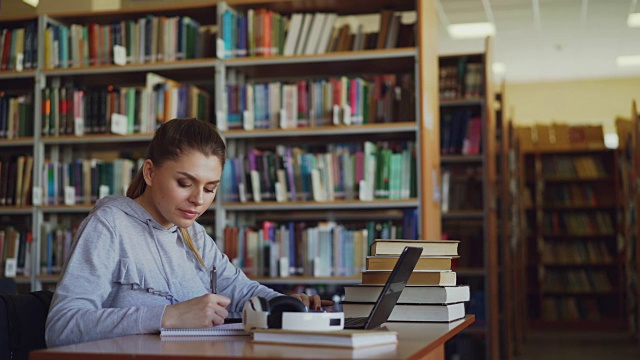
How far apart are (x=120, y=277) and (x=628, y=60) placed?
10911 mm

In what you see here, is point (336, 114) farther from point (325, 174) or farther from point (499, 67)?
point (499, 67)

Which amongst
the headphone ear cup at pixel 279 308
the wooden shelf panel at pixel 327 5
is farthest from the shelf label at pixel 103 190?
the headphone ear cup at pixel 279 308

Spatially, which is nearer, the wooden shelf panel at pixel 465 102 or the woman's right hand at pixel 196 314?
the woman's right hand at pixel 196 314

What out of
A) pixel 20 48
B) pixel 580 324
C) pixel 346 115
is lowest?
pixel 580 324

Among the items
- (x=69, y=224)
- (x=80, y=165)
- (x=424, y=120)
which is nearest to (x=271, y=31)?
(x=424, y=120)

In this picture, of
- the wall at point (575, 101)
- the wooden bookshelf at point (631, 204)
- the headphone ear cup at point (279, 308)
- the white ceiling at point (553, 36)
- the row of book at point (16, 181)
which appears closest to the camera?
the headphone ear cup at point (279, 308)

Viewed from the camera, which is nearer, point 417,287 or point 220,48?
point 417,287

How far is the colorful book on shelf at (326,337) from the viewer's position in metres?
1.47

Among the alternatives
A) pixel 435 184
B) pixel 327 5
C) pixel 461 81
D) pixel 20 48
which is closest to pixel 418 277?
pixel 435 184

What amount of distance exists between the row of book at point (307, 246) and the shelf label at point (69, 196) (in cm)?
89

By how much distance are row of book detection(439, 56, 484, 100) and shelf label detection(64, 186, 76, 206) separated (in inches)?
107

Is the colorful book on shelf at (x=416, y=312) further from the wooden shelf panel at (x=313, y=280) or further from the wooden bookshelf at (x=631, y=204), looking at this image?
the wooden bookshelf at (x=631, y=204)

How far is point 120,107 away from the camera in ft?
15.8

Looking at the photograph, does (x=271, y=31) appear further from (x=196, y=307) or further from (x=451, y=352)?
(x=196, y=307)
